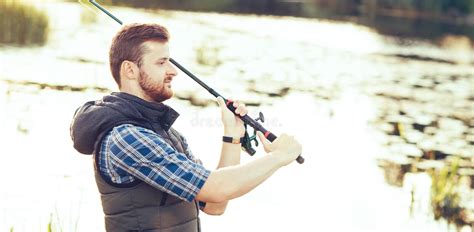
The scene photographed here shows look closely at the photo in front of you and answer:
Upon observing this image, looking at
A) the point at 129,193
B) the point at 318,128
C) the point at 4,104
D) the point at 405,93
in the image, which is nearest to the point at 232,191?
the point at 129,193

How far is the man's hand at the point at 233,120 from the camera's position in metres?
2.80

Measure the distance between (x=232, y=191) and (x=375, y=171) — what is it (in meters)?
6.51

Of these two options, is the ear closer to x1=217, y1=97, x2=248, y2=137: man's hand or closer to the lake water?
x1=217, y1=97, x2=248, y2=137: man's hand

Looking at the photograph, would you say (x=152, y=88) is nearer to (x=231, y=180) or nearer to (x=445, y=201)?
(x=231, y=180)

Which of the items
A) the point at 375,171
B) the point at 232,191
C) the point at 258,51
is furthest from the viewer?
the point at 258,51

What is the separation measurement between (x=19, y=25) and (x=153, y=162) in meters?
11.9

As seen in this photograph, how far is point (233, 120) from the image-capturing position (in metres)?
2.83

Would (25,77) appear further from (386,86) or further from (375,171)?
(386,86)

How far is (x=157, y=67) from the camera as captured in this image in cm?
260

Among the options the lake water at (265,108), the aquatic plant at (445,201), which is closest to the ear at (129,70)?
the lake water at (265,108)

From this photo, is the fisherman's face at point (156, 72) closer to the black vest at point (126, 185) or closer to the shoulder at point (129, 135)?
the black vest at point (126, 185)

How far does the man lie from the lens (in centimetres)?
249

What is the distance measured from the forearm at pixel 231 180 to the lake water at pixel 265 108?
0.94 metres

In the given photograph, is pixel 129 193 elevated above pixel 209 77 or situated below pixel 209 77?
above
